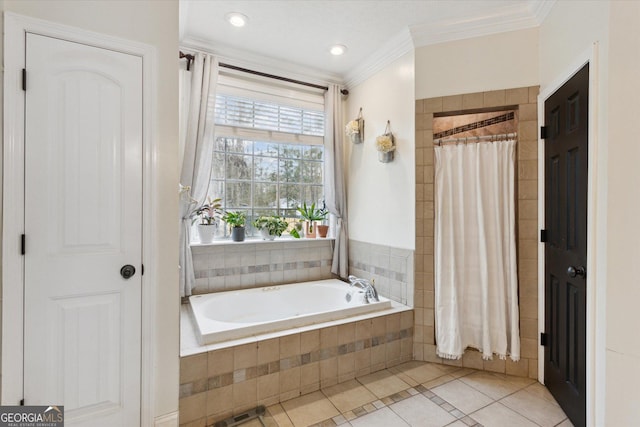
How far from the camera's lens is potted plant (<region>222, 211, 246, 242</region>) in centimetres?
305

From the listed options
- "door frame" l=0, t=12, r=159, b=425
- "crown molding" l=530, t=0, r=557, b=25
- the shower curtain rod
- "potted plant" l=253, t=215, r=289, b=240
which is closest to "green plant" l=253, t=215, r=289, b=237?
"potted plant" l=253, t=215, r=289, b=240

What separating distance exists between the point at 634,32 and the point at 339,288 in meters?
→ 2.97

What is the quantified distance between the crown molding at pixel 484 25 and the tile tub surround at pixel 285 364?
2268mm

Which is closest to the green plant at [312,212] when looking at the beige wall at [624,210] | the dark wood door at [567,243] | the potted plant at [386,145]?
the potted plant at [386,145]

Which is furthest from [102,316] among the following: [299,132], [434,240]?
[299,132]

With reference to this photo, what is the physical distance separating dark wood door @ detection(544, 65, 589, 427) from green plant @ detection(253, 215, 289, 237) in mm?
2242

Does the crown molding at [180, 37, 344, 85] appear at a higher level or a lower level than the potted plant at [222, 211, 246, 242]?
higher

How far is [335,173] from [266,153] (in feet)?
2.56

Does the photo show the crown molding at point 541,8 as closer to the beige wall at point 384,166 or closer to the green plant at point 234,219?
the beige wall at point 384,166

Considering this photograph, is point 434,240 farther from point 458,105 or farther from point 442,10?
point 442,10

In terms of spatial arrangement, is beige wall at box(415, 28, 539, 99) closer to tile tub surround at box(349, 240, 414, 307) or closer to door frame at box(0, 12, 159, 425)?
tile tub surround at box(349, 240, 414, 307)

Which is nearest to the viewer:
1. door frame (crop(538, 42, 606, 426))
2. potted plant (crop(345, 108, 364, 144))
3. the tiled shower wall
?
door frame (crop(538, 42, 606, 426))

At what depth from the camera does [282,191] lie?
350 cm

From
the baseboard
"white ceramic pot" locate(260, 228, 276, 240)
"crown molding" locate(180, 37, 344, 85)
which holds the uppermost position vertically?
"crown molding" locate(180, 37, 344, 85)
